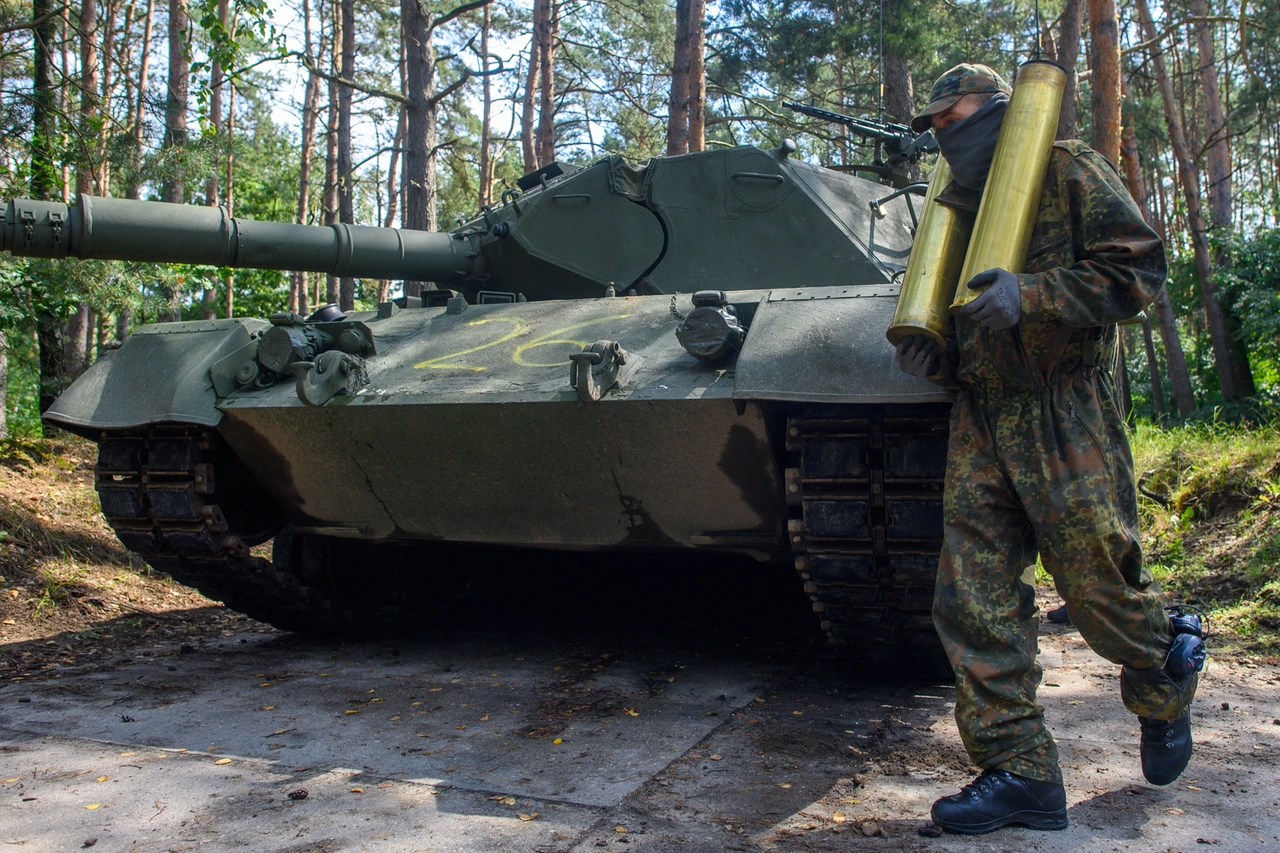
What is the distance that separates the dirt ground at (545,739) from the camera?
2.85 metres

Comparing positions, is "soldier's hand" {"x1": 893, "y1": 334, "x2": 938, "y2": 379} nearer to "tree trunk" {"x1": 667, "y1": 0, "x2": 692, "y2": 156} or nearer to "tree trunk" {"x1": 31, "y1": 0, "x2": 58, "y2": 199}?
"tree trunk" {"x1": 31, "y1": 0, "x2": 58, "y2": 199}

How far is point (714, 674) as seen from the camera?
15.9 ft

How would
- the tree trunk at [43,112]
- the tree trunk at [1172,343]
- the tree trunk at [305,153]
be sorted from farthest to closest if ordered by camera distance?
the tree trunk at [305,153]
the tree trunk at [1172,343]
the tree trunk at [43,112]

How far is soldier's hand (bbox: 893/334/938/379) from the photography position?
3.03 m

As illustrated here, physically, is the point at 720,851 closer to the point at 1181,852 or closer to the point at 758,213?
the point at 1181,852

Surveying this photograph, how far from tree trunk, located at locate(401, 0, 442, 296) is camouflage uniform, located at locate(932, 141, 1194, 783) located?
9.66 m

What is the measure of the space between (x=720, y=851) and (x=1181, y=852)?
42.1 inches

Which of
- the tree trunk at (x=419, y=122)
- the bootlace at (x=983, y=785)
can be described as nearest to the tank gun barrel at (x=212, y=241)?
the bootlace at (x=983, y=785)

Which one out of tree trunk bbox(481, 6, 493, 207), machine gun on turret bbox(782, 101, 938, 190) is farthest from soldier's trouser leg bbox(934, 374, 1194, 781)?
tree trunk bbox(481, 6, 493, 207)

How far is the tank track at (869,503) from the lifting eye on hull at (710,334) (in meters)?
0.35

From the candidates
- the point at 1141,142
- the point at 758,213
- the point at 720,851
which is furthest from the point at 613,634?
the point at 1141,142

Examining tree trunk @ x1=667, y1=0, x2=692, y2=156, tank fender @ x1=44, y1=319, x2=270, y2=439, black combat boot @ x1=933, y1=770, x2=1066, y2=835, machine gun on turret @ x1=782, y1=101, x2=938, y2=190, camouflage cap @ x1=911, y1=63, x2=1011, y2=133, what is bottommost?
black combat boot @ x1=933, y1=770, x2=1066, y2=835

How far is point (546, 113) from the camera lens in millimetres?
17438

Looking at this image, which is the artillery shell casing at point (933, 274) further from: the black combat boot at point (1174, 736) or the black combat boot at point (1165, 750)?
the black combat boot at point (1165, 750)
